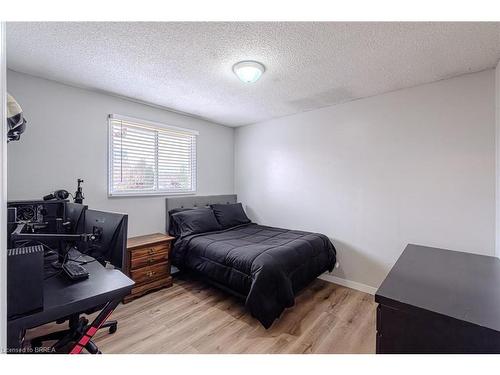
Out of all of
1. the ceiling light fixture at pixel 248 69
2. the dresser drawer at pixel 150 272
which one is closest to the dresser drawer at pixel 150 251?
the dresser drawer at pixel 150 272

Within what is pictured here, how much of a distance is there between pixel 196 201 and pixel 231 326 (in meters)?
1.94

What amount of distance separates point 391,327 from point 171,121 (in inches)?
129

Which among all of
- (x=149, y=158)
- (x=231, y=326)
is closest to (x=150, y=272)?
(x=231, y=326)

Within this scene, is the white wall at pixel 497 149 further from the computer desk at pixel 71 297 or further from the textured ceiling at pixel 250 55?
the computer desk at pixel 71 297

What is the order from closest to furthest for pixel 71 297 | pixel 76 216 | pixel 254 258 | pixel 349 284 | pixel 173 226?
1. pixel 71 297
2. pixel 76 216
3. pixel 254 258
4. pixel 349 284
5. pixel 173 226

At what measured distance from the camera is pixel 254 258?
2.16m

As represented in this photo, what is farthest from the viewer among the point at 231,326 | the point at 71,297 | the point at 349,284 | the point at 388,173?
the point at 349,284

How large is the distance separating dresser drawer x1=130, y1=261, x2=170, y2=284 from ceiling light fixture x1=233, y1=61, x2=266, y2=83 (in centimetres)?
231

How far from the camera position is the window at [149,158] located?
2736 millimetres

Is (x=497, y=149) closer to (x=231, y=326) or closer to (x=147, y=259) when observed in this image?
(x=231, y=326)

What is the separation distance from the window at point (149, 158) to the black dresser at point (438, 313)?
2853 mm
